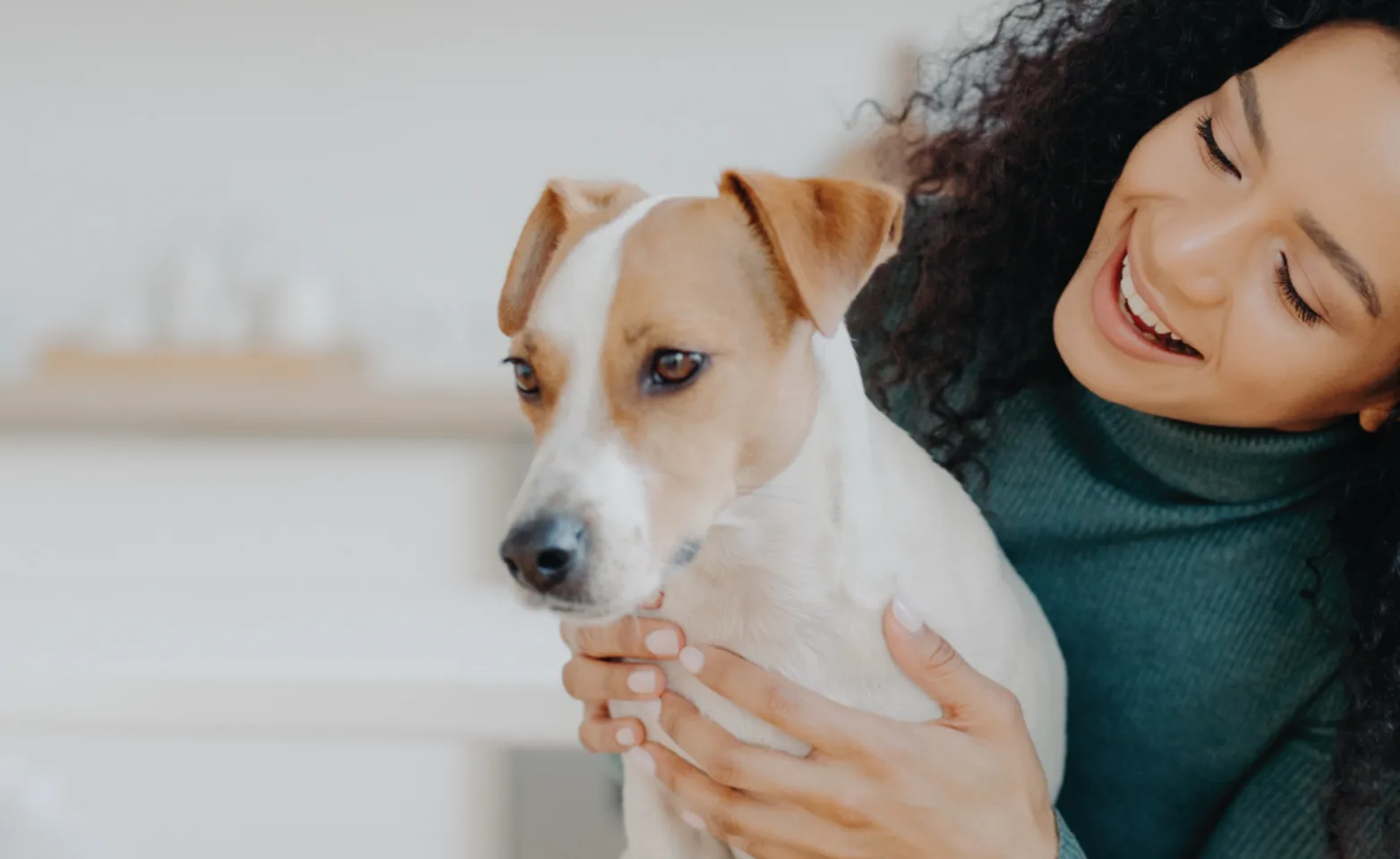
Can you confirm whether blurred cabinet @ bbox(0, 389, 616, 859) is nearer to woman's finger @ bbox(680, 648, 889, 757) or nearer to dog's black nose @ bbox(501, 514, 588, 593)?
woman's finger @ bbox(680, 648, 889, 757)

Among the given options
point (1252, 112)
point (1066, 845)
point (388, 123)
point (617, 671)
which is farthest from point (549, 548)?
point (388, 123)

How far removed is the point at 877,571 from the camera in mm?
963

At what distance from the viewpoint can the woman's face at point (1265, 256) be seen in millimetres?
944

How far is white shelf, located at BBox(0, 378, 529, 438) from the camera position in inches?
95.3

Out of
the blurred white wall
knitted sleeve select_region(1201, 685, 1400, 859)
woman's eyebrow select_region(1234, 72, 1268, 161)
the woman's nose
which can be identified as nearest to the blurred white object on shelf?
the blurred white wall

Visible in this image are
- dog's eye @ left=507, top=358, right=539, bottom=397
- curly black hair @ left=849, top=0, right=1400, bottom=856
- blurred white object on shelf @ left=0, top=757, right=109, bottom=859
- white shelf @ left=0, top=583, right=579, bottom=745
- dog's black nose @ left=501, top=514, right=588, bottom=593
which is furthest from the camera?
blurred white object on shelf @ left=0, top=757, right=109, bottom=859

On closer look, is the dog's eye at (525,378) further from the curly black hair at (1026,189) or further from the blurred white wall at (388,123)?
the blurred white wall at (388,123)

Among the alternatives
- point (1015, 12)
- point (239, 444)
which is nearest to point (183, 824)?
point (239, 444)

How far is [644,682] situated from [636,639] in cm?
4

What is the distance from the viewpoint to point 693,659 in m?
0.97

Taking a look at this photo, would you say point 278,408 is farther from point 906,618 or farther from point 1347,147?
point 1347,147

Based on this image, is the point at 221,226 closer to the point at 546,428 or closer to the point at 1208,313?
the point at 546,428

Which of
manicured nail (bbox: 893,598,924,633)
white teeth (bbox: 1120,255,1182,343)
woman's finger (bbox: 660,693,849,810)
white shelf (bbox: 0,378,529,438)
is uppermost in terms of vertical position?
white teeth (bbox: 1120,255,1182,343)

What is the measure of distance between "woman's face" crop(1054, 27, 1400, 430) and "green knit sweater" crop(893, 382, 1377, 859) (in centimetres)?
10
